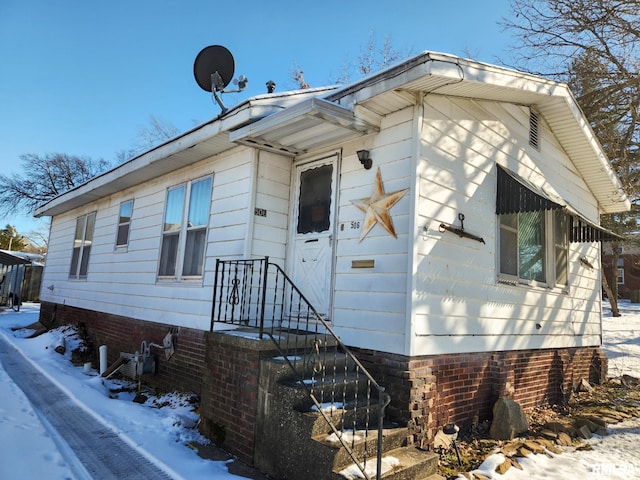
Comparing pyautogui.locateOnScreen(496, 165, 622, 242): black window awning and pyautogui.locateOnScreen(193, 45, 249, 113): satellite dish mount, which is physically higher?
pyautogui.locateOnScreen(193, 45, 249, 113): satellite dish mount

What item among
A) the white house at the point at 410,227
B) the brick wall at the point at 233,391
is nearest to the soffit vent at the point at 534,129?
the white house at the point at 410,227

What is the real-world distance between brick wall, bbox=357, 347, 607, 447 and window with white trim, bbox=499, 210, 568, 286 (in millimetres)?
1137

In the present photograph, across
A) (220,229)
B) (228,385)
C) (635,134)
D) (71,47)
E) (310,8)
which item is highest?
(310,8)

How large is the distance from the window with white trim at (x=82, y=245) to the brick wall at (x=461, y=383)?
885cm

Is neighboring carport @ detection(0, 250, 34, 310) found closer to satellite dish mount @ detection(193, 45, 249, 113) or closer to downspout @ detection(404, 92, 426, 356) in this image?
satellite dish mount @ detection(193, 45, 249, 113)

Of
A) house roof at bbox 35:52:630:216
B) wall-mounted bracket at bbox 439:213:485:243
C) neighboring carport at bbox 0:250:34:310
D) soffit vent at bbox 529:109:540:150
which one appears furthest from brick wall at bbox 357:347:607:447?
neighboring carport at bbox 0:250:34:310

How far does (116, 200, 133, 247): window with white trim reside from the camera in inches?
347

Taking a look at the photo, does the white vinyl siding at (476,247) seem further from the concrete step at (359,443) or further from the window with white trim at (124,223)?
the window with white trim at (124,223)

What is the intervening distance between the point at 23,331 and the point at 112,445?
422 inches

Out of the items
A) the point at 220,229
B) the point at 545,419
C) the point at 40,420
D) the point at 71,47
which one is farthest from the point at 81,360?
the point at 545,419

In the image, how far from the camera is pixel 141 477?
362 centimetres

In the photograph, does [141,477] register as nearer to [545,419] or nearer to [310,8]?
[545,419]

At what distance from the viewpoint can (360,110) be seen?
4.69 metres

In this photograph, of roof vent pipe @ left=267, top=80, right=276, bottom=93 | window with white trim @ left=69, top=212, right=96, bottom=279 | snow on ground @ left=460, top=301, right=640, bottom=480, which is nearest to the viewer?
snow on ground @ left=460, top=301, right=640, bottom=480
